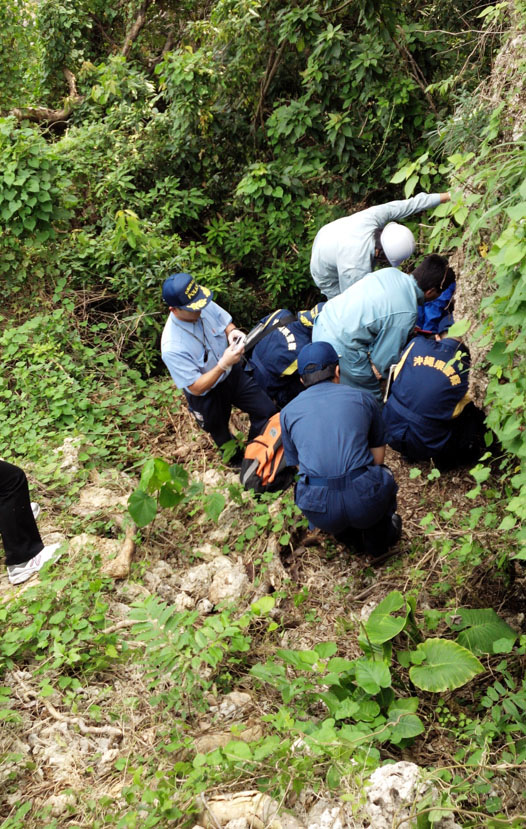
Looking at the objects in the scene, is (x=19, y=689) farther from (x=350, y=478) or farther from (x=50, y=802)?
(x=350, y=478)

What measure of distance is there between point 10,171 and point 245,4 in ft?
8.35

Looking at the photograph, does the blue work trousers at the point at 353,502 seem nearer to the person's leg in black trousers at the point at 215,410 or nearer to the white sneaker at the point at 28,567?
the person's leg in black trousers at the point at 215,410

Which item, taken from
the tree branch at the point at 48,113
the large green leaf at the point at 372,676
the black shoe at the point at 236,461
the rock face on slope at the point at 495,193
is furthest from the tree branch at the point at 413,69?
the large green leaf at the point at 372,676

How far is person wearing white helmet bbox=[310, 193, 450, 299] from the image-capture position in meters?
4.40

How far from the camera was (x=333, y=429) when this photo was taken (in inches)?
129

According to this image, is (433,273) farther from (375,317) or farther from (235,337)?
(235,337)

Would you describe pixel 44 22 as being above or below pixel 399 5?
above

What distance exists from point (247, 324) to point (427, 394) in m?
3.00

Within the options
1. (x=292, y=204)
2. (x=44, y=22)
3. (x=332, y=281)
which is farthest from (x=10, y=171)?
(x=44, y=22)

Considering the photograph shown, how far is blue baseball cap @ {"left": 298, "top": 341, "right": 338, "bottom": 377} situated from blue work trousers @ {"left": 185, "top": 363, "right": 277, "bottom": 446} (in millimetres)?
1243

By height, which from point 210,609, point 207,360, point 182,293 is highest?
point 182,293

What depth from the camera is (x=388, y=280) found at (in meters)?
4.09

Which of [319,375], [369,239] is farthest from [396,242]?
[319,375]

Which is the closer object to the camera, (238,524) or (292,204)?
(238,524)
